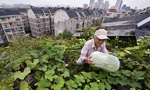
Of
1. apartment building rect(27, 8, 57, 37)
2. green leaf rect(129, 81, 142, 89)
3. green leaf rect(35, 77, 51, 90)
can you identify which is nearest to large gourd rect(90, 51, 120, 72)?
green leaf rect(129, 81, 142, 89)

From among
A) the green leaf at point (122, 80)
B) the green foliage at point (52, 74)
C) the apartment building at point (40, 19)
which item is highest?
the apartment building at point (40, 19)

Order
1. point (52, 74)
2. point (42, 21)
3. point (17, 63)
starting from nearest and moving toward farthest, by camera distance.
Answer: point (52, 74)
point (17, 63)
point (42, 21)

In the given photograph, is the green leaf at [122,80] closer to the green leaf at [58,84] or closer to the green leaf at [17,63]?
the green leaf at [58,84]

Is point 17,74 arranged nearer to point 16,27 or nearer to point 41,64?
point 41,64

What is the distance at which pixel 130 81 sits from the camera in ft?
5.71

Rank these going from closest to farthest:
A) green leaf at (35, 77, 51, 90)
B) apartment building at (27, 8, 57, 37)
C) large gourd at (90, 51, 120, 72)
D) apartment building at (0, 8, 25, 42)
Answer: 1. green leaf at (35, 77, 51, 90)
2. large gourd at (90, 51, 120, 72)
3. apartment building at (0, 8, 25, 42)
4. apartment building at (27, 8, 57, 37)

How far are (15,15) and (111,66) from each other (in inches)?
947

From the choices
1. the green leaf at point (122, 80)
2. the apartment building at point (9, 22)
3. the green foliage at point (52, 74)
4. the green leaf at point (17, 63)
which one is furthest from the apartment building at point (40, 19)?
the green leaf at point (122, 80)

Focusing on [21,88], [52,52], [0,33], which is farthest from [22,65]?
[0,33]

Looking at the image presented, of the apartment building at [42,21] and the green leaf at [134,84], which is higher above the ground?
the apartment building at [42,21]

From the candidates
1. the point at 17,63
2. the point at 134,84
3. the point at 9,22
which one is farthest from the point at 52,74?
the point at 9,22

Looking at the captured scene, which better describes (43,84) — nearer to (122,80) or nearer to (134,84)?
(122,80)

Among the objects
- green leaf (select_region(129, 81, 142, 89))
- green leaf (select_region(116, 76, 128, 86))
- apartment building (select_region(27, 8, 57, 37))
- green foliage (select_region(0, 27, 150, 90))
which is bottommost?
green leaf (select_region(129, 81, 142, 89))

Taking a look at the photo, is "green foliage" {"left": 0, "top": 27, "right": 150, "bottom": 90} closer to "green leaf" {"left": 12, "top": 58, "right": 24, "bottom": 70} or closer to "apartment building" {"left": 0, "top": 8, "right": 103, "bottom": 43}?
"green leaf" {"left": 12, "top": 58, "right": 24, "bottom": 70}
